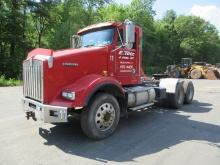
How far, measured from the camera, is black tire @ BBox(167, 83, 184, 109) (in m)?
10.9

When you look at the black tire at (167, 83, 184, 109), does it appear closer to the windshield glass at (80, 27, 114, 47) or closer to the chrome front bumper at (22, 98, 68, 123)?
the windshield glass at (80, 27, 114, 47)

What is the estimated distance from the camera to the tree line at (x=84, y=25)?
1235 inches

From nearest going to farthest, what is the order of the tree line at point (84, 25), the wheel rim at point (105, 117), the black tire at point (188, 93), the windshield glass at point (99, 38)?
the wheel rim at point (105, 117)
the windshield glass at point (99, 38)
the black tire at point (188, 93)
the tree line at point (84, 25)

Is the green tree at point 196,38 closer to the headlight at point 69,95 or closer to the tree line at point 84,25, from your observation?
the tree line at point 84,25

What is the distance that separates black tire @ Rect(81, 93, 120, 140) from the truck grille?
108cm

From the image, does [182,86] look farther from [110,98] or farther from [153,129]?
[110,98]

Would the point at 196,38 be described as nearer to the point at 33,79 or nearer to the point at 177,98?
the point at 177,98

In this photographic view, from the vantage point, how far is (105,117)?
23.6 ft

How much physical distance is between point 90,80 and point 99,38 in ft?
5.29

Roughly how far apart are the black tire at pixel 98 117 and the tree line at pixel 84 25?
22793mm

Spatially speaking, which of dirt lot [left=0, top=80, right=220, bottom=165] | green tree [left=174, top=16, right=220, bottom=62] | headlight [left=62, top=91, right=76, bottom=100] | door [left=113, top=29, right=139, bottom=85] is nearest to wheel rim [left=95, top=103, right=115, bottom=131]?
dirt lot [left=0, top=80, right=220, bottom=165]

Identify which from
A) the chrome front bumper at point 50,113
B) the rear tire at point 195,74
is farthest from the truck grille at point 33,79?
the rear tire at point 195,74

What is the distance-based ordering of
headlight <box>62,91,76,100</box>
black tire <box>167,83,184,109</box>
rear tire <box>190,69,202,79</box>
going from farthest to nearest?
rear tire <box>190,69,202,79</box> → black tire <box>167,83,184,109</box> → headlight <box>62,91,76,100</box>

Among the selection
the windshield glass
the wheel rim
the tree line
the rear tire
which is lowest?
the wheel rim
